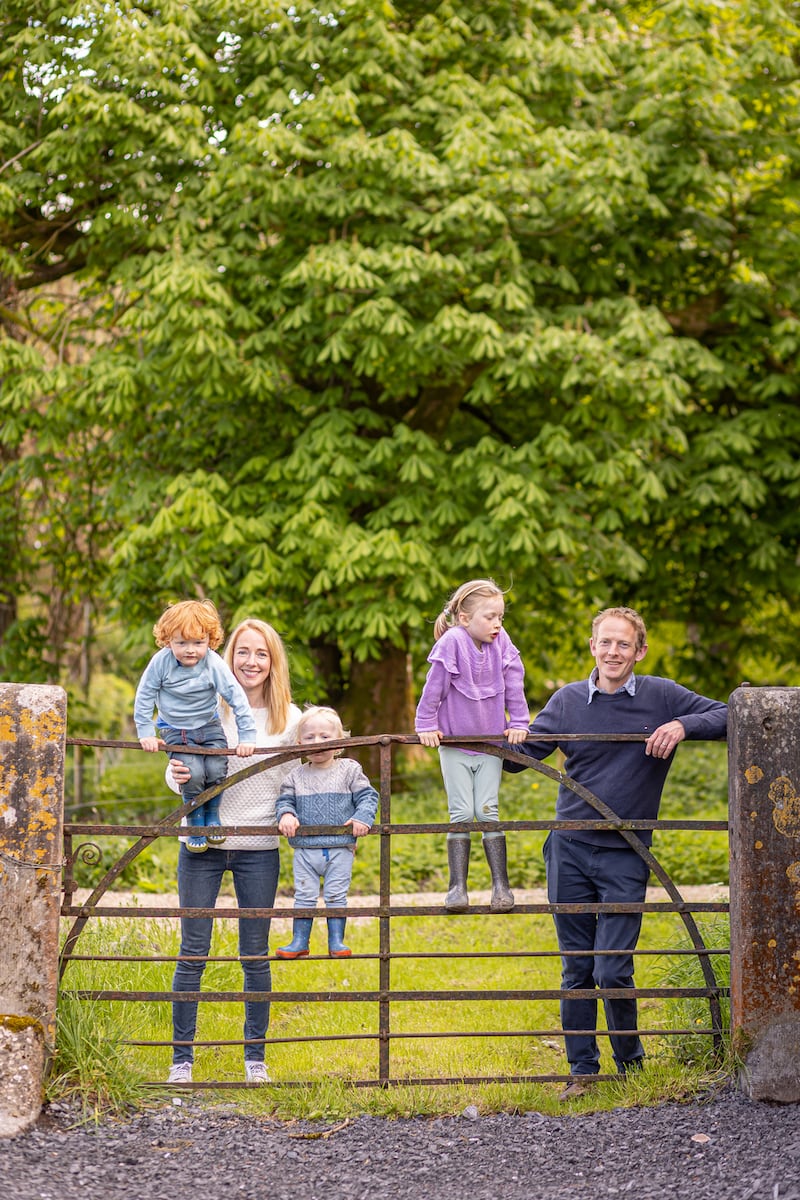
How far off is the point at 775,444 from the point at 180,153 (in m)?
6.56

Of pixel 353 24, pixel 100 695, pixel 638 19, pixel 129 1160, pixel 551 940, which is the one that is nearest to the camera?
pixel 129 1160

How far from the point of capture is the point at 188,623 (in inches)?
181

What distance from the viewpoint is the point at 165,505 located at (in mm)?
11508

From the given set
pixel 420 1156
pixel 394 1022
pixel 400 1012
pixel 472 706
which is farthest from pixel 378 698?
pixel 420 1156

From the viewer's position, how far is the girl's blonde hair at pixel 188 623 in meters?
4.60

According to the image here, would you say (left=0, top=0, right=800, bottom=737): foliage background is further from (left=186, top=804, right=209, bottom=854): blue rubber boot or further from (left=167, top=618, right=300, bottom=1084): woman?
(left=186, top=804, right=209, bottom=854): blue rubber boot

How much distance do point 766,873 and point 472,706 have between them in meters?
1.23

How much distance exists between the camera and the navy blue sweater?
15.5ft

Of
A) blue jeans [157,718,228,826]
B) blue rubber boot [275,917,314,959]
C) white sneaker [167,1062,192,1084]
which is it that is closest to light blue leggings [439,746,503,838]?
blue rubber boot [275,917,314,959]

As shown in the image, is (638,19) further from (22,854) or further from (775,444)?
(22,854)

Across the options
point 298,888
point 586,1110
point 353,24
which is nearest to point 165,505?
point 353,24

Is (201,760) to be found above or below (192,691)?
below

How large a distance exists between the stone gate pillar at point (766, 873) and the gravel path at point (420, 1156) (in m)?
0.28

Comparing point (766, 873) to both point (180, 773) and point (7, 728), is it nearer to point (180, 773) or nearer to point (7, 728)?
point (180, 773)
